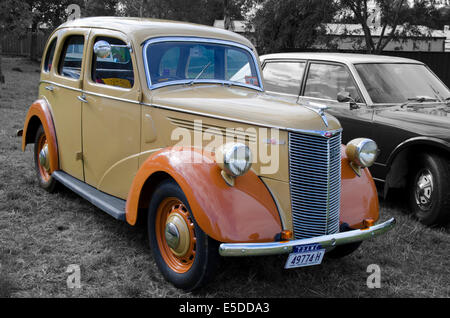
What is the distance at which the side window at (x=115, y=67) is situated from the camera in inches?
150

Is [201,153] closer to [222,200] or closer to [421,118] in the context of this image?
[222,200]

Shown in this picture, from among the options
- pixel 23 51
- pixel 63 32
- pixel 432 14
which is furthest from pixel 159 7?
pixel 63 32

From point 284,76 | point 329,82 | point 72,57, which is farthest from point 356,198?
point 284,76

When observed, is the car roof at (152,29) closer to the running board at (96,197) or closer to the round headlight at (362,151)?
the running board at (96,197)

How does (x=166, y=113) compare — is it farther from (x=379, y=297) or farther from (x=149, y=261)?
(x=379, y=297)

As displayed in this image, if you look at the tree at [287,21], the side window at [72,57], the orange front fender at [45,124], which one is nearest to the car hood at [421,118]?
the side window at [72,57]

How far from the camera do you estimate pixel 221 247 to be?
105 inches

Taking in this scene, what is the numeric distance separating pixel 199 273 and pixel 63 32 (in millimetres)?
3191

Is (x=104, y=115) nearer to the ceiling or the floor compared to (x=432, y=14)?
nearer to the floor

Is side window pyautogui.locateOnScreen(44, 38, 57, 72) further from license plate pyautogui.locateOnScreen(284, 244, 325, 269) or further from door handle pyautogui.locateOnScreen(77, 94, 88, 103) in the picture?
license plate pyautogui.locateOnScreen(284, 244, 325, 269)

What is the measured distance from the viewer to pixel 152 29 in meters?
3.84

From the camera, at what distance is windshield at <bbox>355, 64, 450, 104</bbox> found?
533 cm

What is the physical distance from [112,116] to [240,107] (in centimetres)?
130

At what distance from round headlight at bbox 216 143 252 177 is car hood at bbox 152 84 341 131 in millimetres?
343
